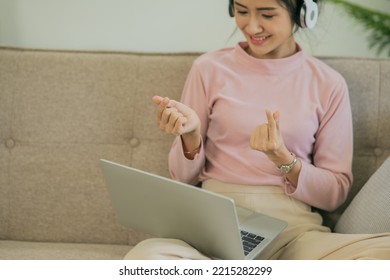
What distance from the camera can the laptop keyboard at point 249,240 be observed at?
2.88ft

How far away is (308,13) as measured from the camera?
1003 mm

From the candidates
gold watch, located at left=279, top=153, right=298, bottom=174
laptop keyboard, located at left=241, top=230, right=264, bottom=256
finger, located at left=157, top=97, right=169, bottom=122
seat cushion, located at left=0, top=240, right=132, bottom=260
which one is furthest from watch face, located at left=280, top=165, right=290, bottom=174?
seat cushion, located at left=0, top=240, right=132, bottom=260

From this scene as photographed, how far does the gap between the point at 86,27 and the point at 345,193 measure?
0.76 meters

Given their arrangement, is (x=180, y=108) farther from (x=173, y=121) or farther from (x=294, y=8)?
(x=294, y=8)

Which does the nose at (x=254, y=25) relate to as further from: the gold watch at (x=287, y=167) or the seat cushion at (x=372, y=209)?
the seat cushion at (x=372, y=209)

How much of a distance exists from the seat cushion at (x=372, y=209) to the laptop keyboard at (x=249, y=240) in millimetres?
222

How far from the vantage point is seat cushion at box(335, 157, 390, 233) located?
94 cm

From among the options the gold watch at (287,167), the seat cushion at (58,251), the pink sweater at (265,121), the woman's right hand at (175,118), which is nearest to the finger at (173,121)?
the woman's right hand at (175,118)

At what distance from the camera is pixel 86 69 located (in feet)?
3.76

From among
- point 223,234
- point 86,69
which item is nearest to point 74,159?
point 86,69

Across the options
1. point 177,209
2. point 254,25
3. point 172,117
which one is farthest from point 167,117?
point 254,25

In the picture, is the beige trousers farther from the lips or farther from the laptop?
the lips

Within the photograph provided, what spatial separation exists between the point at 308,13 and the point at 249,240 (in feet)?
1.56

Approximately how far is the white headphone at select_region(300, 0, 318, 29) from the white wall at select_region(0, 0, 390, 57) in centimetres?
24
